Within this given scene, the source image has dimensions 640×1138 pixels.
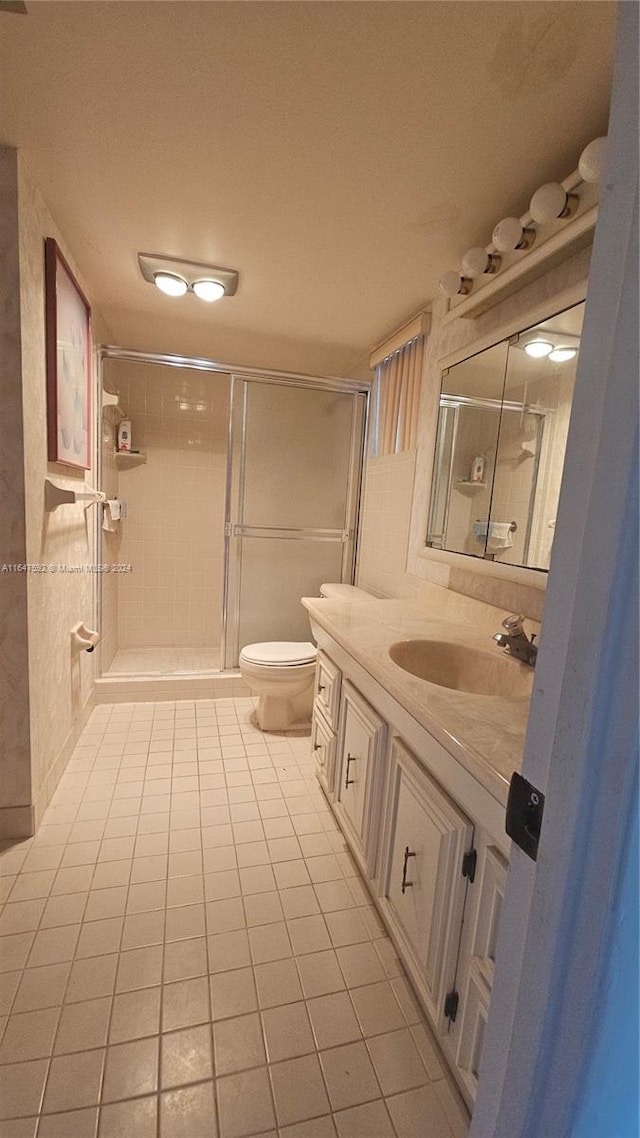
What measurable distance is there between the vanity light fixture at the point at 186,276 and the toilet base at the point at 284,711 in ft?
6.42

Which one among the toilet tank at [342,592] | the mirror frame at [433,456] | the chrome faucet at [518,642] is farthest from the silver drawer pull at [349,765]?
the toilet tank at [342,592]

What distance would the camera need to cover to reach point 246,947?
129 centimetres

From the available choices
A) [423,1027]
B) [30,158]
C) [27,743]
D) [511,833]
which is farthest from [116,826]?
[30,158]

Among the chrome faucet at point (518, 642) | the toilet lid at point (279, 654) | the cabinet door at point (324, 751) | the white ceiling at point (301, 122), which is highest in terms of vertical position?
the white ceiling at point (301, 122)

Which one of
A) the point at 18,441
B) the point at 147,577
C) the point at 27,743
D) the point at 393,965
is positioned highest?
the point at 18,441

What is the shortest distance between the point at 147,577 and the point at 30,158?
8.55ft

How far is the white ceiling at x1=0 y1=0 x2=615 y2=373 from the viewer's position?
0.93m

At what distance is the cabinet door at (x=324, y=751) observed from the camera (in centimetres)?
177

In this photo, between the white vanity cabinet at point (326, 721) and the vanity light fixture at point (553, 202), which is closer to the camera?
the vanity light fixture at point (553, 202)

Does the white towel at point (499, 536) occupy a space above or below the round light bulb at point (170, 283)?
below

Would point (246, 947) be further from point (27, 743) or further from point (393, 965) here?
point (27, 743)

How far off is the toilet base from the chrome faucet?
54.9 inches

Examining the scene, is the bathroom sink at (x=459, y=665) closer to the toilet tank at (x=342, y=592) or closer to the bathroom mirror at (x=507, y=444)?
the bathroom mirror at (x=507, y=444)

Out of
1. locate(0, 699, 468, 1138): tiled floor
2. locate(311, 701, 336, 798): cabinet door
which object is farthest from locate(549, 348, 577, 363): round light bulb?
locate(0, 699, 468, 1138): tiled floor
